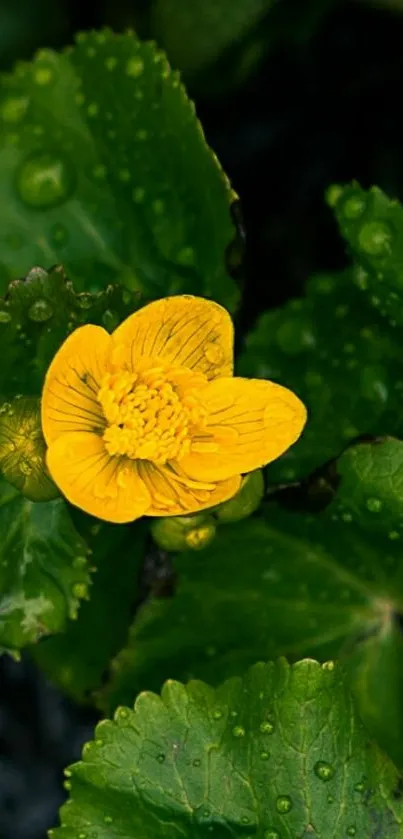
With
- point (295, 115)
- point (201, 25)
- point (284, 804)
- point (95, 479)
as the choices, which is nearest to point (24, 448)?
point (95, 479)

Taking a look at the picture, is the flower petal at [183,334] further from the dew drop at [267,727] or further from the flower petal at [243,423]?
the dew drop at [267,727]

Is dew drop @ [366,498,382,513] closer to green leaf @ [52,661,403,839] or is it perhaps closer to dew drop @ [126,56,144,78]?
green leaf @ [52,661,403,839]

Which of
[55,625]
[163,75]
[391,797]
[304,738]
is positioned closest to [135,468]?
[55,625]

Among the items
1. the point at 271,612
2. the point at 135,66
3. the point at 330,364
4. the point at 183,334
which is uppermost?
the point at 135,66

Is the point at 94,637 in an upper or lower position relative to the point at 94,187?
lower

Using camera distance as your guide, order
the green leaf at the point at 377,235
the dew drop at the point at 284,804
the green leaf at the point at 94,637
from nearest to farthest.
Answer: the dew drop at the point at 284,804, the green leaf at the point at 377,235, the green leaf at the point at 94,637

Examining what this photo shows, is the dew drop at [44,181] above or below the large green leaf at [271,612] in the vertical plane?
above

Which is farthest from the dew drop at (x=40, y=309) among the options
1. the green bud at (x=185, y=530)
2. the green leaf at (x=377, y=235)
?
the green leaf at (x=377, y=235)

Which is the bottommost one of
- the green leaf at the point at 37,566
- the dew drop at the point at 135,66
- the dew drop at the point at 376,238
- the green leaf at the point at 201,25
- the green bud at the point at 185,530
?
the green bud at the point at 185,530

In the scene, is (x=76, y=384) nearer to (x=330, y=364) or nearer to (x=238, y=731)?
(x=238, y=731)
